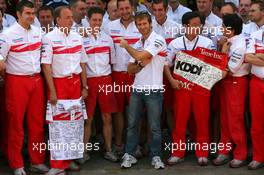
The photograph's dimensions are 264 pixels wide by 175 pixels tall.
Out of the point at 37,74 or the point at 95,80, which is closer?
the point at 37,74

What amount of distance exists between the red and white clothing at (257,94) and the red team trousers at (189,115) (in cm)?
59

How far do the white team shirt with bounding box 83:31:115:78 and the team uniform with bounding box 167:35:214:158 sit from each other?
836mm

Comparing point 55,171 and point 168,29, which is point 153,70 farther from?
point 55,171

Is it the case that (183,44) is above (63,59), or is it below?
above

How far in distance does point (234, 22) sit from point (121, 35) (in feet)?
5.11

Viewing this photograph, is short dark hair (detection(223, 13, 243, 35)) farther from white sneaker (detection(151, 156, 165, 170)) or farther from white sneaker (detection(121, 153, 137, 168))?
white sneaker (detection(121, 153, 137, 168))

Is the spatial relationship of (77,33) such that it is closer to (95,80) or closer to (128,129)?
(95,80)

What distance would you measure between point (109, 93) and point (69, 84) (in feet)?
2.27

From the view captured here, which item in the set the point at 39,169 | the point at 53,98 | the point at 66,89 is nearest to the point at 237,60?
the point at 66,89

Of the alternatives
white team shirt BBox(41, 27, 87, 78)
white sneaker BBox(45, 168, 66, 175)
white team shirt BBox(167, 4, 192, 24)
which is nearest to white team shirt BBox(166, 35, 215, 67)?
white team shirt BBox(167, 4, 192, 24)

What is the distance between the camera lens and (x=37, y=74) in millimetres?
7395

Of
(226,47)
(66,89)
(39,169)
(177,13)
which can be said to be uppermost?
(177,13)

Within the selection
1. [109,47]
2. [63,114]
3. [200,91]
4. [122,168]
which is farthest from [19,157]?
[200,91]

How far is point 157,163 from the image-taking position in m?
7.79
